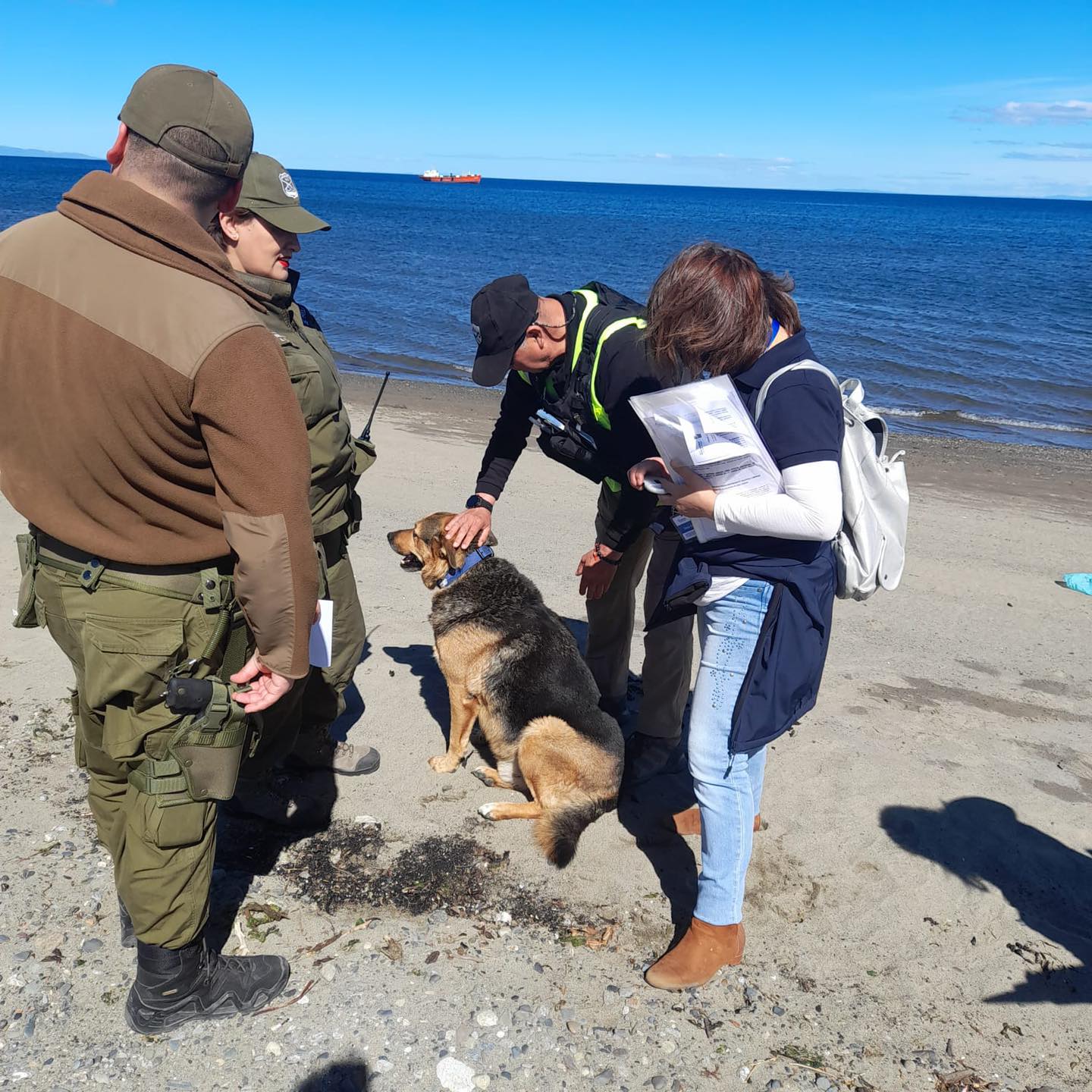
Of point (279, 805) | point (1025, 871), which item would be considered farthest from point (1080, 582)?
point (279, 805)

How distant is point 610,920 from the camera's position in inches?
141

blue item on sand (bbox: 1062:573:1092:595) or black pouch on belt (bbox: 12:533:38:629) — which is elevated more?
black pouch on belt (bbox: 12:533:38:629)

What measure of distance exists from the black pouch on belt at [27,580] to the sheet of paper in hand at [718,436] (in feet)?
6.30

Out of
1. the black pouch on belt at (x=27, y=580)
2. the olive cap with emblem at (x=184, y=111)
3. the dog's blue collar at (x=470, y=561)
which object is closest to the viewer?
the olive cap with emblem at (x=184, y=111)

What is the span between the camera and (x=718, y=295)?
2674 mm

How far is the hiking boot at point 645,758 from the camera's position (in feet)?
15.0

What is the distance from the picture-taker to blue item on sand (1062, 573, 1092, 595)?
7367mm

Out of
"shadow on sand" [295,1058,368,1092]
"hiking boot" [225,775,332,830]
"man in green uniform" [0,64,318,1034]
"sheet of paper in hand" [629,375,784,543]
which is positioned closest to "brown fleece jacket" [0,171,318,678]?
"man in green uniform" [0,64,318,1034]

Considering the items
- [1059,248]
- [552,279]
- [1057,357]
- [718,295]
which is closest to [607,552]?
[718,295]

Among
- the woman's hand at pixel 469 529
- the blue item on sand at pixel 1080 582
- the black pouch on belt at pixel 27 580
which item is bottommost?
the blue item on sand at pixel 1080 582

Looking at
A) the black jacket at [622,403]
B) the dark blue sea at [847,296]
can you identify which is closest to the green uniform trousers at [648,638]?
the black jacket at [622,403]

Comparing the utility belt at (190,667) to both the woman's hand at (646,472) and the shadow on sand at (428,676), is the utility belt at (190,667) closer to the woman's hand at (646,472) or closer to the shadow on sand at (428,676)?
the woman's hand at (646,472)

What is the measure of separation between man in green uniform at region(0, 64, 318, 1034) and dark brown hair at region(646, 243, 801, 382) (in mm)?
1220

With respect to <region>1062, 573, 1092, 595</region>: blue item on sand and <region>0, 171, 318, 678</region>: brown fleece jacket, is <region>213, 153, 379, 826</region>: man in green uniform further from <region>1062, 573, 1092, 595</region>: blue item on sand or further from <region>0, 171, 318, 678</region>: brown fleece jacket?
<region>1062, 573, 1092, 595</region>: blue item on sand
